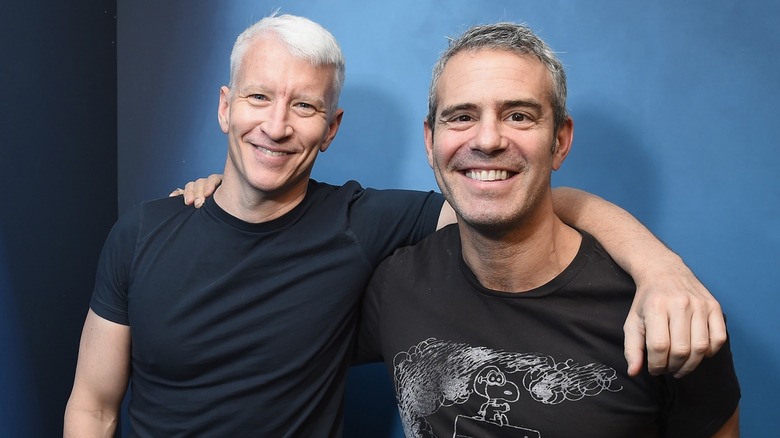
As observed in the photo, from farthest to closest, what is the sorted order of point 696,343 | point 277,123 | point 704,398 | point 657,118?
point 657,118, point 277,123, point 704,398, point 696,343

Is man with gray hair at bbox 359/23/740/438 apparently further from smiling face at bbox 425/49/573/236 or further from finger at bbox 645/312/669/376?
finger at bbox 645/312/669/376

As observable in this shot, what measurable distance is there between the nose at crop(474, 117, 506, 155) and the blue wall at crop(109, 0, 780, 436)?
560 mm

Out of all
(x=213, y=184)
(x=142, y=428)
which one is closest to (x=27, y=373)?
(x=142, y=428)

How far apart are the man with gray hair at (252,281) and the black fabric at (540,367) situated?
0.19 meters

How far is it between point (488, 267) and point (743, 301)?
701mm

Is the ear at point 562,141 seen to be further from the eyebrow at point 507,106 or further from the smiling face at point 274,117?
the smiling face at point 274,117

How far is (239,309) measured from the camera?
1.45m

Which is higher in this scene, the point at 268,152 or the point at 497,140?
the point at 497,140

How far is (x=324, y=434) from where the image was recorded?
1.50 meters

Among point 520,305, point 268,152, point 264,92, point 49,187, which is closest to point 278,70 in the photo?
point 264,92

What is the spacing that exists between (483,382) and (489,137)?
42 cm

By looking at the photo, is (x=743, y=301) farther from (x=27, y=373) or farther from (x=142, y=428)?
(x=27, y=373)

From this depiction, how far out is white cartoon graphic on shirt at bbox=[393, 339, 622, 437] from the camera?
1200 mm

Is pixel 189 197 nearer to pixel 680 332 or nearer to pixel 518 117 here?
pixel 518 117
